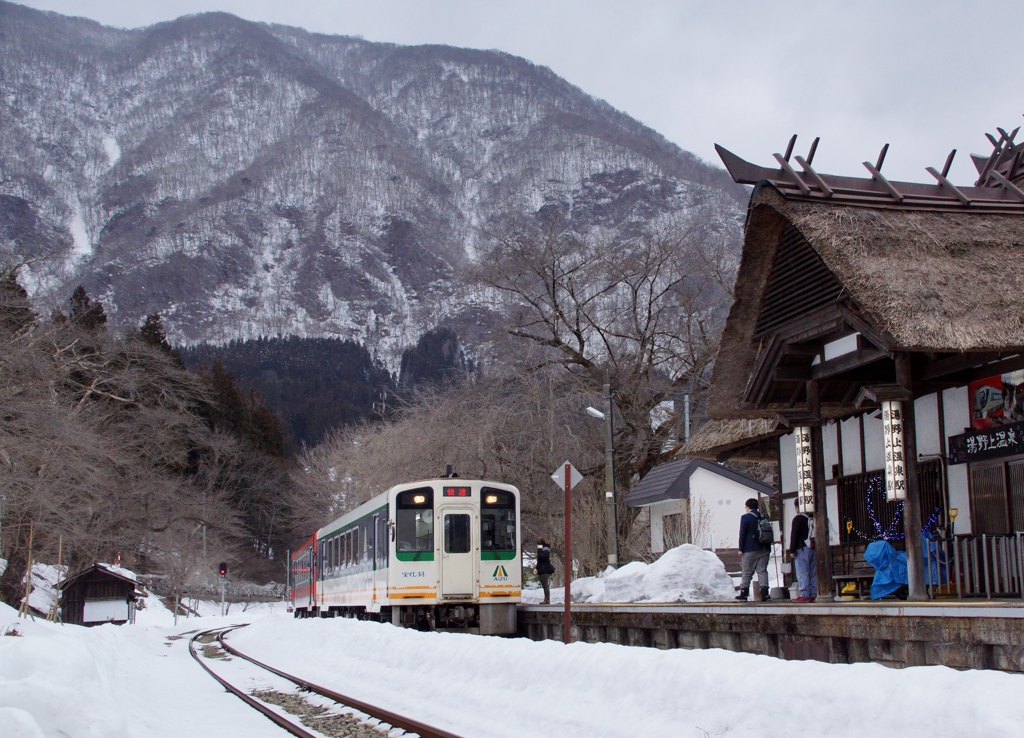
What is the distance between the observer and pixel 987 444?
11703mm

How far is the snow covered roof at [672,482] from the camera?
1291 inches

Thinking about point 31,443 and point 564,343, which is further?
point 564,343

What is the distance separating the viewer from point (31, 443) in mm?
23156

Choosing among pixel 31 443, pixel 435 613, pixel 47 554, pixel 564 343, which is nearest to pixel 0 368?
pixel 31 443

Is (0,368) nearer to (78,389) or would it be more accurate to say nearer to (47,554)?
(47,554)

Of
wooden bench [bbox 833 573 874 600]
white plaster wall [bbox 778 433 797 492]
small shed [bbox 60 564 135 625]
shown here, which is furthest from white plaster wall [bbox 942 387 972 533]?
small shed [bbox 60 564 135 625]

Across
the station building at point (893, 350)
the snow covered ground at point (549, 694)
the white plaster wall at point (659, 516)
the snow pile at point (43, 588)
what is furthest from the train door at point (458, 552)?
the snow pile at point (43, 588)

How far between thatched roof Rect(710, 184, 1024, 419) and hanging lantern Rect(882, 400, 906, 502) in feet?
3.42

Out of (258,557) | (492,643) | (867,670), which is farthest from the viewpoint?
(258,557)

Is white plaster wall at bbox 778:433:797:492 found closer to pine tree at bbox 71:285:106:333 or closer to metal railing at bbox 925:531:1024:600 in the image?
metal railing at bbox 925:531:1024:600

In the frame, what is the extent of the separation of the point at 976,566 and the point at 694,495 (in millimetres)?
23224

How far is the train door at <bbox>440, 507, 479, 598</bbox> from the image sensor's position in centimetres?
1894

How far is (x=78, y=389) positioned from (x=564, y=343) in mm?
22190

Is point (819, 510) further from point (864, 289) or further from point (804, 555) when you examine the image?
point (864, 289)
